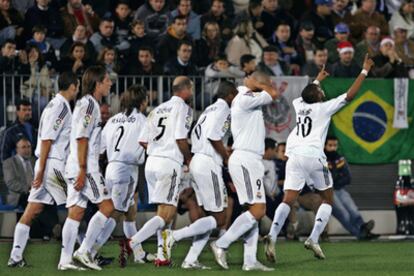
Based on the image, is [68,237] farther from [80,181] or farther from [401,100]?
[401,100]

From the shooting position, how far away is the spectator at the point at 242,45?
80.9 ft

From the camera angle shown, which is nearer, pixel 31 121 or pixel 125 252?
pixel 125 252

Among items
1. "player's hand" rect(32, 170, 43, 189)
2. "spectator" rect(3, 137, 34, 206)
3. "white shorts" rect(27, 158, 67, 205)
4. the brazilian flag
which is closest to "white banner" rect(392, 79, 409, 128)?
the brazilian flag

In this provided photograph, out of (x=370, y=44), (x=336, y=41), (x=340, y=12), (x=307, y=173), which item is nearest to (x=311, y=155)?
(x=307, y=173)

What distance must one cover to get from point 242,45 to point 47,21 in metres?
3.55

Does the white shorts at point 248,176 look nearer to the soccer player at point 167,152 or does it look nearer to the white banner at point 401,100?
the soccer player at point 167,152

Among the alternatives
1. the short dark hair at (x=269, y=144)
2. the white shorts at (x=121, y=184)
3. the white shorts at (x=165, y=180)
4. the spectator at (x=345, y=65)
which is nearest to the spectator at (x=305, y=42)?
the spectator at (x=345, y=65)

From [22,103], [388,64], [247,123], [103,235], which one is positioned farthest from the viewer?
[388,64]

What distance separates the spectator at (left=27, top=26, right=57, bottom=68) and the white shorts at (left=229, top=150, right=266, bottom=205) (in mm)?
7217

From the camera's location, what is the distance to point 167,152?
17125 millimetres

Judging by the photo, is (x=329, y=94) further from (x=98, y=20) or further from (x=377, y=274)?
(x=377, y=274)

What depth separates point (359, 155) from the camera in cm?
2431

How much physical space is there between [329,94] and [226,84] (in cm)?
695

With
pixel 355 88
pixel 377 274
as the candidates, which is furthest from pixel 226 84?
pixel 377 274
